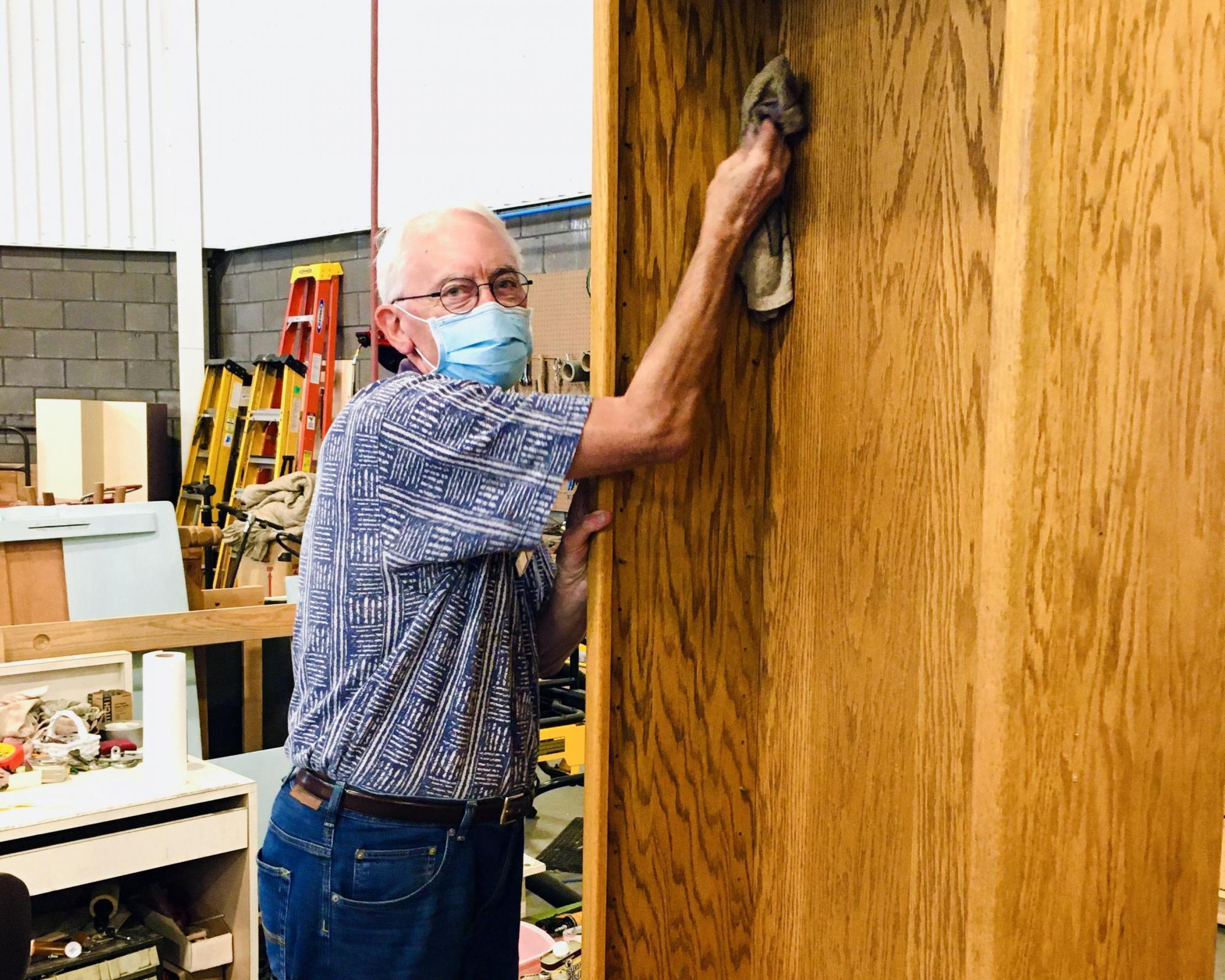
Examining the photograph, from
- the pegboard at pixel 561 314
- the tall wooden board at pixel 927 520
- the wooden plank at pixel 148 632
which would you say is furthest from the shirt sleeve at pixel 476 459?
the pegboard at pixel 561 314

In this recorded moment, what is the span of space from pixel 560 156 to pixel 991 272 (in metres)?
3.75

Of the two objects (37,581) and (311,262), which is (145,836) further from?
(311,262)

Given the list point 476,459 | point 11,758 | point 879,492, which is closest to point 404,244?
point 476,459

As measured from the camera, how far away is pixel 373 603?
1572 mm

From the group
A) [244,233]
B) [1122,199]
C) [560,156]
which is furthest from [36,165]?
[1122,199]

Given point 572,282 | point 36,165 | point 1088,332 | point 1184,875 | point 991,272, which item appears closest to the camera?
point 1088,332

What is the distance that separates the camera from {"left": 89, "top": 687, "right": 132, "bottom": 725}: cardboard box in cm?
285

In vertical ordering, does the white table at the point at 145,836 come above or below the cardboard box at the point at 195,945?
above

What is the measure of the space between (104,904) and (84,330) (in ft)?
17.4

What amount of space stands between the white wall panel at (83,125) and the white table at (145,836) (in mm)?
5321

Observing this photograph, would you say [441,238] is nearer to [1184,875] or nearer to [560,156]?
[1184,875]

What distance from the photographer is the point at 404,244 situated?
1693 mm

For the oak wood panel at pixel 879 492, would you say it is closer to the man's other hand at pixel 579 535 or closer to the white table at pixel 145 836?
the man's other hand at pixel 579 535

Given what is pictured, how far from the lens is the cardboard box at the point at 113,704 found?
285cm
